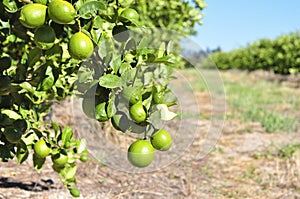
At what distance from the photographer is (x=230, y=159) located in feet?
15.0

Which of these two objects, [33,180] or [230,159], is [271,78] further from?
[33,180]

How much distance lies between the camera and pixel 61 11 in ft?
3.44

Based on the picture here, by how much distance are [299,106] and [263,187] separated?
5.52m

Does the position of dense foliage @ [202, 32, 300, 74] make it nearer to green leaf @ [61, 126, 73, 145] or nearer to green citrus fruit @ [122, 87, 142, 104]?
green leaf @ [61, 126, 73, 145]

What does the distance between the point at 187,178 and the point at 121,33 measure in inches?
94.8

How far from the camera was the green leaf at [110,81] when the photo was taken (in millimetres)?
1106

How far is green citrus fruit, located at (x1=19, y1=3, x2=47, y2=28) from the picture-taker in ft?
3.50

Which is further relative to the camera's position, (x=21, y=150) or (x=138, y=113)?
(x=21, y=150)

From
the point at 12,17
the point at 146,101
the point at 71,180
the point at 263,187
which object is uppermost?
the point at 12,17

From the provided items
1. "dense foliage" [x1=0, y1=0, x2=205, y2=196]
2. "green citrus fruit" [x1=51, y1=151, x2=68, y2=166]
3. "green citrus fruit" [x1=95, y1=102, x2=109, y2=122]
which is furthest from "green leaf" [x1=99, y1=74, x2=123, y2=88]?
"green citrus fruit" [x1=51, y1=151, x2=68, y2=166]

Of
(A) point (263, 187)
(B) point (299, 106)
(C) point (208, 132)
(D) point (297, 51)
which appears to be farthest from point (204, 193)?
(D) point (297, 51)

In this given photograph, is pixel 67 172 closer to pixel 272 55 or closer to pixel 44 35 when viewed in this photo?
pixel 44 35

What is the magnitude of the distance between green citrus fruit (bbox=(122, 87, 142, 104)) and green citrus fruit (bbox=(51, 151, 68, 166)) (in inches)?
28.0

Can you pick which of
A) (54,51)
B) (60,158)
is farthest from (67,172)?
(54,51)
